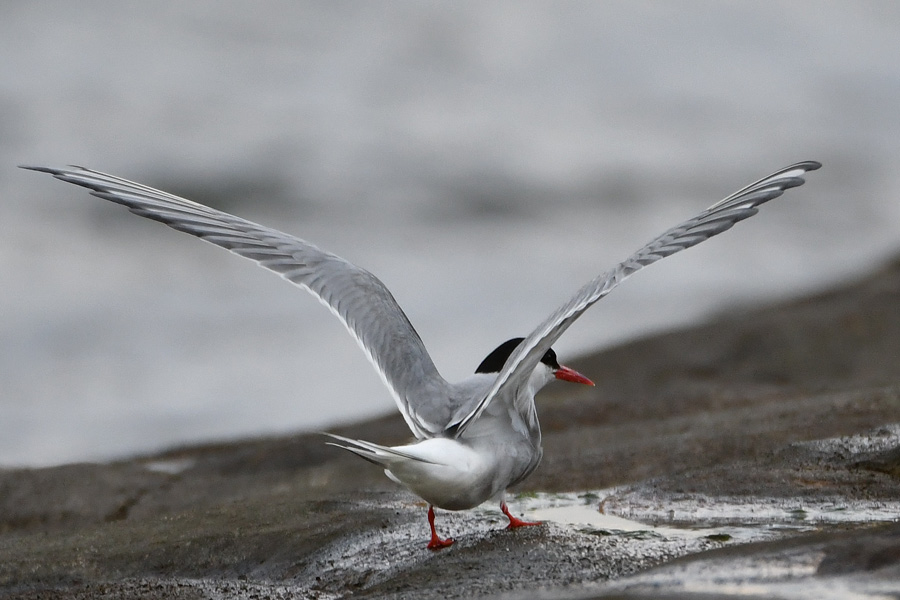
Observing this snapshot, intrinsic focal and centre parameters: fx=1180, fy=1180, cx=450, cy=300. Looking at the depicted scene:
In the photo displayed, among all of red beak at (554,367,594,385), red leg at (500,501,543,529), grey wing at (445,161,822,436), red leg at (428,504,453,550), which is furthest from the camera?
red beak at (554,367,594,385)

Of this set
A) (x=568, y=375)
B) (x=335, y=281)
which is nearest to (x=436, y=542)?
(x=335, y=281)

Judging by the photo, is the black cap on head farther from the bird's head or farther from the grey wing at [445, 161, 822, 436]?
the grey wing at [445, 161, 822, 436]

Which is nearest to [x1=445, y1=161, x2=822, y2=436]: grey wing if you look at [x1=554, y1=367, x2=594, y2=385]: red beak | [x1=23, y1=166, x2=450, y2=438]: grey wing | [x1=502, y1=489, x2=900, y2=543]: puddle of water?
[x1=23, y1=166, x2=450, y2=438]: grey wing

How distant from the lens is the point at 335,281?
4.86 meters

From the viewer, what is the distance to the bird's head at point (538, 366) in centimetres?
461

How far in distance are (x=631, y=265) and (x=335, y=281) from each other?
1.48 m

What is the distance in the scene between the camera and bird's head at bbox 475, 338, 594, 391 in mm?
4605

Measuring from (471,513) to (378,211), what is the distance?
10.5 meters

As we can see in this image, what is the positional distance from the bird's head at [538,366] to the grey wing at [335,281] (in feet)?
0.80

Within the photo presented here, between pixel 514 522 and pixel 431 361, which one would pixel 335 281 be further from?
pixel 514 522

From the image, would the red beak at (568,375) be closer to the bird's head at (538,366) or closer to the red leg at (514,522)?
the bird's head at (538,366)

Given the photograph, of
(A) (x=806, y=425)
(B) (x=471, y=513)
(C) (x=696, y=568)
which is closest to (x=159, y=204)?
(B) (x=471, y=513)

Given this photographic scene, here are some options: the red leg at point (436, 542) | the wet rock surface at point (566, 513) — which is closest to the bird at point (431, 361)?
the red leg at point (436, 542)

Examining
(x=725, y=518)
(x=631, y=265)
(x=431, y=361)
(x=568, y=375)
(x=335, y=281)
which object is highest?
(x=335, y=281)
